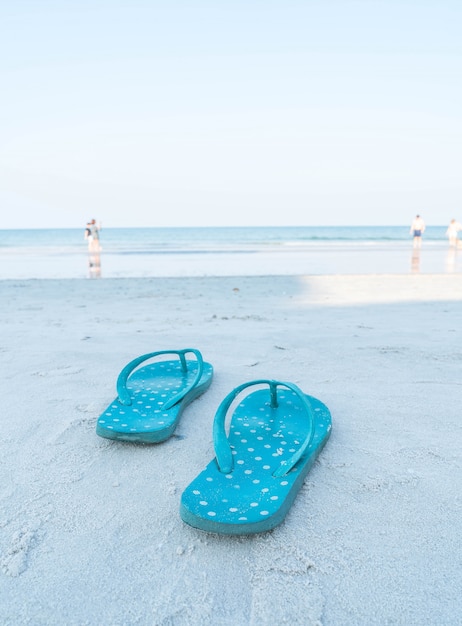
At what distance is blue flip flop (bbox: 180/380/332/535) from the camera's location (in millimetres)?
972

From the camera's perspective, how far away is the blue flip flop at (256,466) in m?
0.97

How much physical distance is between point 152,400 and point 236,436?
39cm

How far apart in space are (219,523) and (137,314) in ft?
9.70

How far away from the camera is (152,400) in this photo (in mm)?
1588

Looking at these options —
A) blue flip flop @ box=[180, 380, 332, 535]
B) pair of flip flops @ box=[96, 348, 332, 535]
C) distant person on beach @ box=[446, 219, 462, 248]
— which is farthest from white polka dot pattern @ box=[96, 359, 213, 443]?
distant person on beach @ box=[446, 219, 462, 248]

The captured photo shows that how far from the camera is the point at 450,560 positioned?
2.99ft

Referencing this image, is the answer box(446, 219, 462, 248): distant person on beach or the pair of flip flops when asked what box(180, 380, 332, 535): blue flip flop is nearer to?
the pair of flip flops

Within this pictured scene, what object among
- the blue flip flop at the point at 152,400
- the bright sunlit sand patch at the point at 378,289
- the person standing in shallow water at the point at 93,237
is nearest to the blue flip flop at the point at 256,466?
the blue flip flop at the point at 152,400

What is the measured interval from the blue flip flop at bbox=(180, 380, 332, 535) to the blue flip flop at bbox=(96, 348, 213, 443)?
21 centimetres

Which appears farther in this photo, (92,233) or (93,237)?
(93,237)

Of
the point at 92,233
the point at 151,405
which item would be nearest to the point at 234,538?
the point at 151,405

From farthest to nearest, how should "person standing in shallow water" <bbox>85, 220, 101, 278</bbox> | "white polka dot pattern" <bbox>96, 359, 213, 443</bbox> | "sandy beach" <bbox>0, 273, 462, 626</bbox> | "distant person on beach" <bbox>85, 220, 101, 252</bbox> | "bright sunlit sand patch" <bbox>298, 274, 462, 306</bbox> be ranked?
"distant person on beach" <bbox>85, 220, 101, 252</bbox>, "person standing in shallow water" <bbox>85, 220, 101, 278</bbox>, "bright sunlit sand patch" <bbox>298, 274, 462, 306</bbox>, "white polka dot pattern" <bbox>96, 359, 213, 443</bbox>, "sandy beach" <bbox>0, 273, 462, 626</bbox>

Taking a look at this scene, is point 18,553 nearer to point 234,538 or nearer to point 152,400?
point 234,538

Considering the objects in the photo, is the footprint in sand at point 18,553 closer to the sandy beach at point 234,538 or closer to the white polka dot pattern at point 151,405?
the sandy beach at point 234,538
